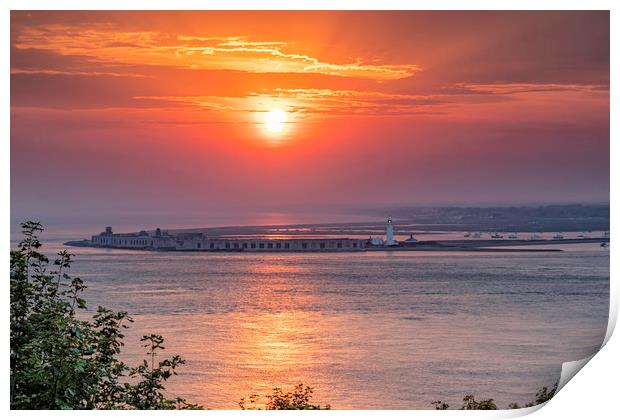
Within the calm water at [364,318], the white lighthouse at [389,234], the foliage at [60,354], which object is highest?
the white lighthouse at [389,234]

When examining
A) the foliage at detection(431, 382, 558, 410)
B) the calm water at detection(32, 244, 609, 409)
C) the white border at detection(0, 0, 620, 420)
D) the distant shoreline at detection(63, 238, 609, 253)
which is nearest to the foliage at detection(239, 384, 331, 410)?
the calm water at detection(32, 244, 609, 409)

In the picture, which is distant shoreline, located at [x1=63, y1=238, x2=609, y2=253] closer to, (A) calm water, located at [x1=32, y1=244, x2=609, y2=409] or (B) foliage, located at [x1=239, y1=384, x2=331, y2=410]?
(A) calm water, located at [x1=32, y1=244, x2=609, y2=409]

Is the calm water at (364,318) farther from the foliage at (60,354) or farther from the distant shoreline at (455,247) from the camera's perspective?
the foliage at (60,354)

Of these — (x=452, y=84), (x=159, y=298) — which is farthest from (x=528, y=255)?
(x=159, y=298)
